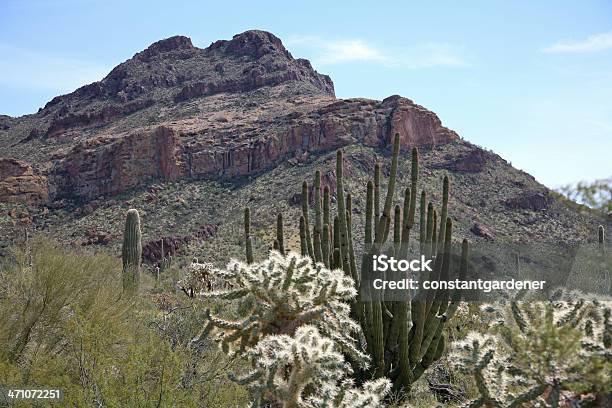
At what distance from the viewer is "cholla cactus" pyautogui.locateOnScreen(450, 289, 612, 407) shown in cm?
332

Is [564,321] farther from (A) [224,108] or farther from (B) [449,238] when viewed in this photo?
(A) [224,108]

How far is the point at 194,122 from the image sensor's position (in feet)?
235

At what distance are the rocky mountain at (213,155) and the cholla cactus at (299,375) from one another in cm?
3280

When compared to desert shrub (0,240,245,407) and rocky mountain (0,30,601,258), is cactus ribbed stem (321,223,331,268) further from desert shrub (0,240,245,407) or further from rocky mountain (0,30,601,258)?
rocky mountain (0,30,601,258)

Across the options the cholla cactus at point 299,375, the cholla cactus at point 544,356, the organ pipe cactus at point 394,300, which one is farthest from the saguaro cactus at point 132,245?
the cholla cactus at point 544,356

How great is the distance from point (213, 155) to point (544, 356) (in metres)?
60.6

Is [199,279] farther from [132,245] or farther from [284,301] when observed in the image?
[284,301]

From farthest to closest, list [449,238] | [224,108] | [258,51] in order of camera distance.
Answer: [258,51] → [224,108] → [449,238]

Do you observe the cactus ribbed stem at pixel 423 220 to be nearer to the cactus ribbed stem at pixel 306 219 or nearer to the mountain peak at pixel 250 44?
the cactus ribbed stem at pixel 306 219

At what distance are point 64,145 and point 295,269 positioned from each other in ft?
249

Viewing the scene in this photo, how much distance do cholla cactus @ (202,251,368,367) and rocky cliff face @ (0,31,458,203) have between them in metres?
51.0

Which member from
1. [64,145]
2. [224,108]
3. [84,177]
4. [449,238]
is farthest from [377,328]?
[64,145]

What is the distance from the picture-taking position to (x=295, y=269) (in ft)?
18.6

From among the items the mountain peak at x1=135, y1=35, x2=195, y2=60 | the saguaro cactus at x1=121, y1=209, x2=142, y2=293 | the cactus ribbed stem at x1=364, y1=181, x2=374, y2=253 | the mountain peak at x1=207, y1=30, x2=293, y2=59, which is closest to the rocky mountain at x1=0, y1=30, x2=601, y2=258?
the mountain peak at x1=207, y1=30, x2=293, y2=59
